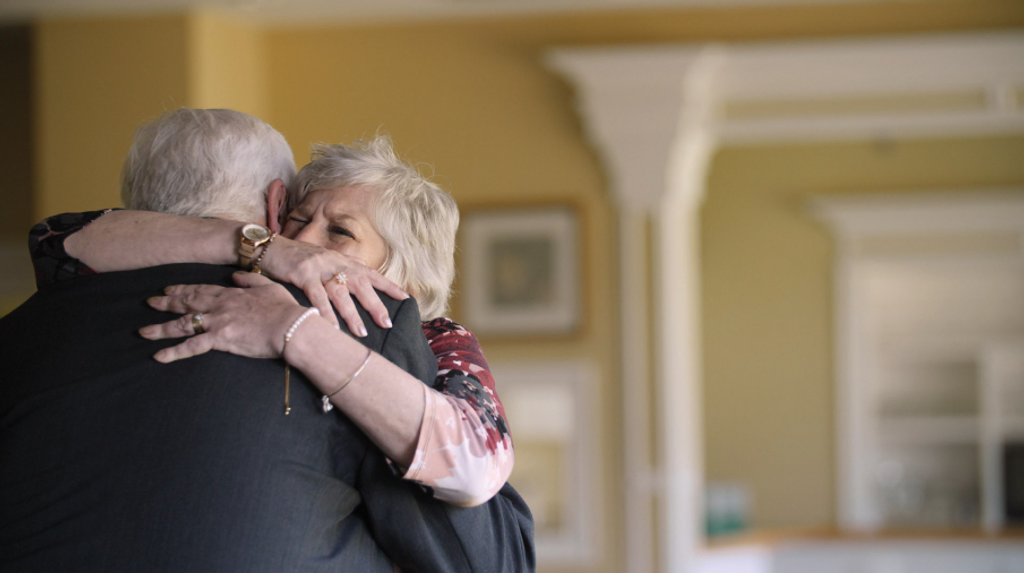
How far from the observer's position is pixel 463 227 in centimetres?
380

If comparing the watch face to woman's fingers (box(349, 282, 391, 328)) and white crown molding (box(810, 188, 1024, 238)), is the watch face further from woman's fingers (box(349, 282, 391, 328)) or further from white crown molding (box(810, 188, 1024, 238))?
white crown molding (box(810, 188, 1024, 238))

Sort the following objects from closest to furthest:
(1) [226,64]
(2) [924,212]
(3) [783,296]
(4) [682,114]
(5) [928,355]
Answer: (4) [682,114], (1) [226,64], (2) [924,212], (5) [928,355], (3) [783,296]

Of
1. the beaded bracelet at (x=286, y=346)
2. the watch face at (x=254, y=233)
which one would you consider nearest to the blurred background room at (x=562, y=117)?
the watch face at (x=254, y=233)

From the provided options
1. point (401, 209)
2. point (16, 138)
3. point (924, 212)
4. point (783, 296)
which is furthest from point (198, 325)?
point (924, 212)

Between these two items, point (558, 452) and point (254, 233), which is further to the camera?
point (558, 452)

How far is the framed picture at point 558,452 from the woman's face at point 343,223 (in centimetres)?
256

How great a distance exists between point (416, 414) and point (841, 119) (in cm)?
327

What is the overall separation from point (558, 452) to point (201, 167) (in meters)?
2.79

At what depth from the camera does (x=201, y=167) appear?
1.17 meters

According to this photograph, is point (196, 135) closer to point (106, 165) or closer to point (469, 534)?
point (469, 534)

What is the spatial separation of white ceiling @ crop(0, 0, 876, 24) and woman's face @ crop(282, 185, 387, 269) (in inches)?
105

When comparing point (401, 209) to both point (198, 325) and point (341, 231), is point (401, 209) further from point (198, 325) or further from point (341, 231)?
point (198, 325)

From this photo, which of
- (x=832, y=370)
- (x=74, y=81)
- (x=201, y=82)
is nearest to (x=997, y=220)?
(x=832, y=370)

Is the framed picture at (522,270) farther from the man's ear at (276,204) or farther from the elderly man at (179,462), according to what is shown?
the elderly man at (179,462)
